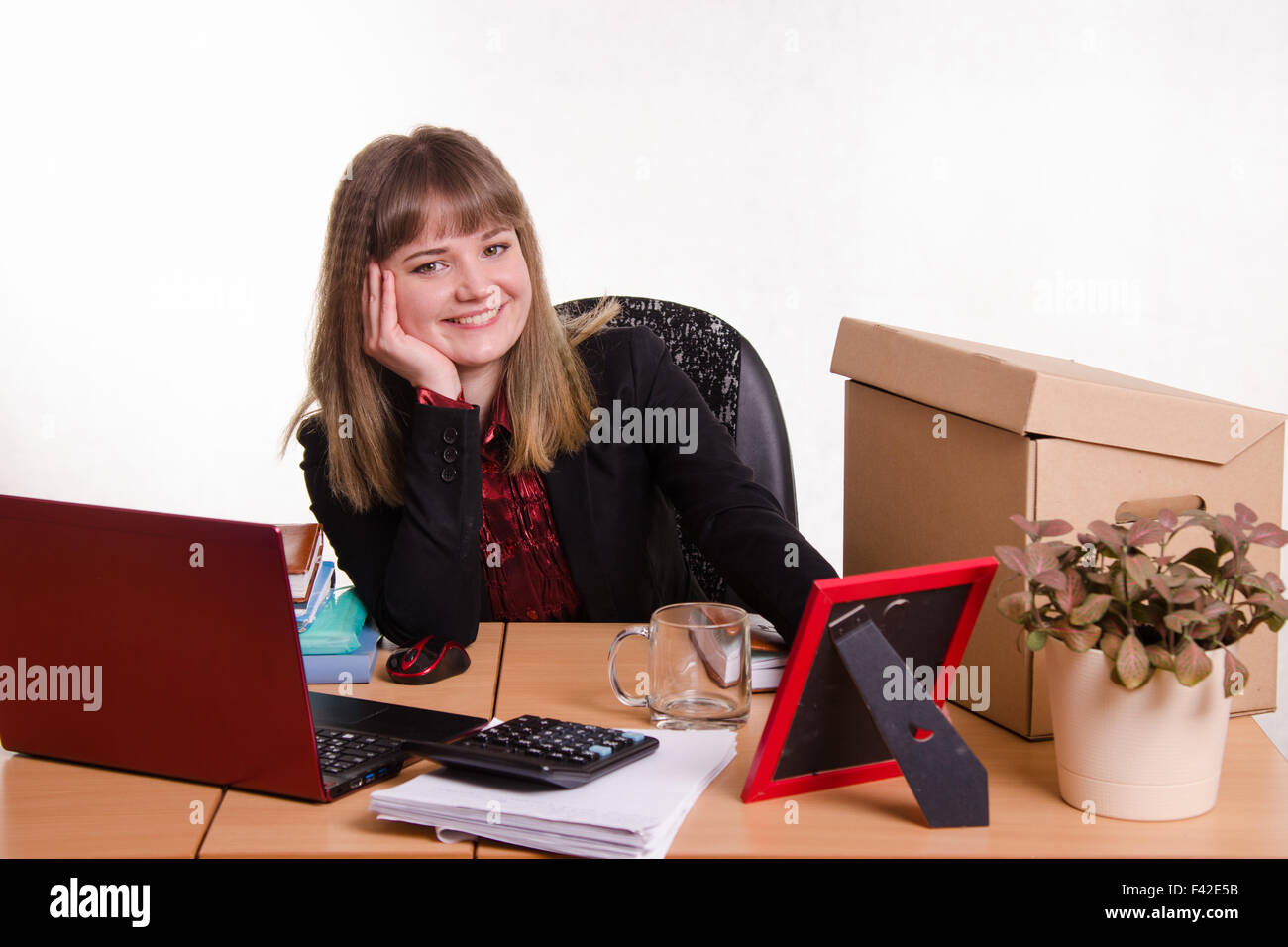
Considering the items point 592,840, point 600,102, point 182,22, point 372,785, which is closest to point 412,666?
point 372,785

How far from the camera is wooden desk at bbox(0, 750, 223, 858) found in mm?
907

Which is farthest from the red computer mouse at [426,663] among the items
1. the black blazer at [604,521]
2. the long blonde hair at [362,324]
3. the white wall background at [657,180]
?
the white wall background at [657,180]

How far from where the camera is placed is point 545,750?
959 millimetres

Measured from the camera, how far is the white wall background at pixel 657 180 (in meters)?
2.96

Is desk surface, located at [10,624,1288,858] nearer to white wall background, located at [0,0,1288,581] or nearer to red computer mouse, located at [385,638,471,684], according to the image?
red computer mouse, located at [385,638,471,684]

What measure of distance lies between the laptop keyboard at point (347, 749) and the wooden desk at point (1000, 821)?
16 centimetres

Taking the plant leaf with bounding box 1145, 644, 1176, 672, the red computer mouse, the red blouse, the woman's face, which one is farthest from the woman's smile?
the plant leaf with bounding box 1145, 644, 1176, 672

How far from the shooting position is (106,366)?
3.07 meters

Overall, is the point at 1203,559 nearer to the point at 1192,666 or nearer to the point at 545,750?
the point at 1192,666

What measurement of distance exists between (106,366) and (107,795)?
2.32m

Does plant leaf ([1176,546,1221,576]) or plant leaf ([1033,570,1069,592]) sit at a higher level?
plant leaf ([1176,546,1221,576])

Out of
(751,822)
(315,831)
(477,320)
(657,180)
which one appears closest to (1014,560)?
(751,822)

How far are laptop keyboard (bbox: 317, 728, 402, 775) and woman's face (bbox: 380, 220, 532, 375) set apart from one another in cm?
67

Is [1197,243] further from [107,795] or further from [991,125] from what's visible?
[107,795]
